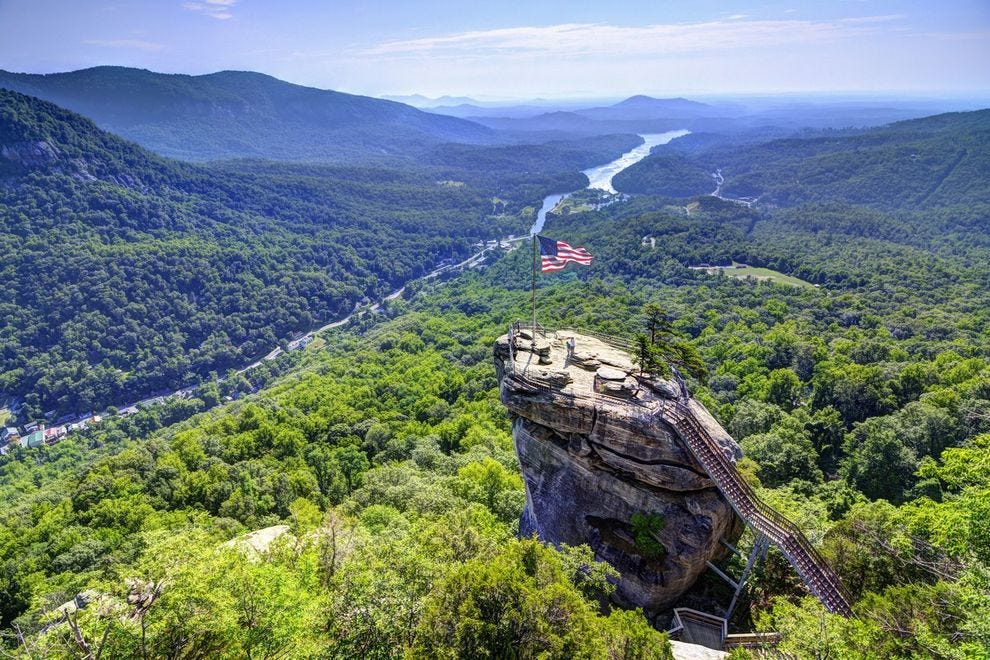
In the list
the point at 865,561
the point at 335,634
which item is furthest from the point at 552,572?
the point at 865,561

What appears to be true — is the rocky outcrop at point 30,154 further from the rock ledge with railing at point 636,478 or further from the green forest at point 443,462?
the rock ledge with railing at point 636,478

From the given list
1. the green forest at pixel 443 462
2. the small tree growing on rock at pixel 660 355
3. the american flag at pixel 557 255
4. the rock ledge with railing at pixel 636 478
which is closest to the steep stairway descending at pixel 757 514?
the rock ledge with railing at pixel 636 478

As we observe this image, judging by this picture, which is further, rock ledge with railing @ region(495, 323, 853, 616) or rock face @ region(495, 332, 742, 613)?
rock face @ region(495, 332, 742, 613)

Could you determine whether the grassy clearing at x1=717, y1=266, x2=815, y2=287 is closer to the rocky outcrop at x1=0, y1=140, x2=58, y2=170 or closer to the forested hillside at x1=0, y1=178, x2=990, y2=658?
the forested hillside at x1=0, y1=178, x2=990, y2=658

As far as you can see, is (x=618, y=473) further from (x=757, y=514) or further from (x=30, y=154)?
(x=30, y=154)

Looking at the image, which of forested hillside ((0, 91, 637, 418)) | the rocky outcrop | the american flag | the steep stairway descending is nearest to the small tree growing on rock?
the steep stairway descending
